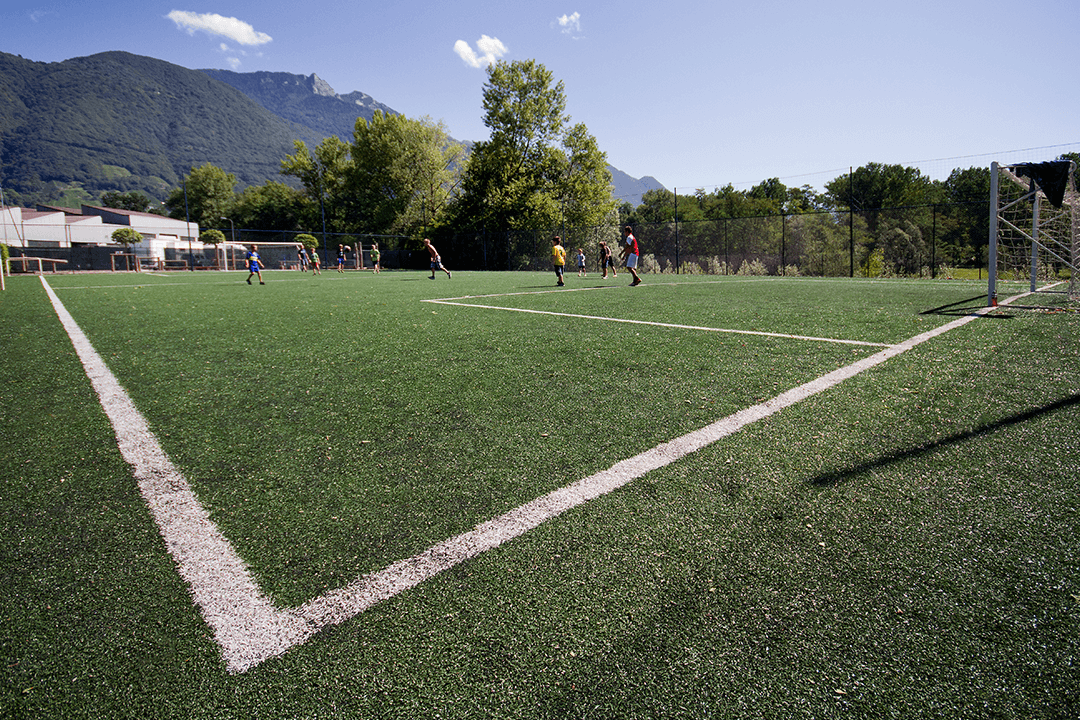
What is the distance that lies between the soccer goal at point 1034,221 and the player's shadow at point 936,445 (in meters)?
7.02

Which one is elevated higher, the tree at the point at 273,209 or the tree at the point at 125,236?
the tree at the point at 273,209

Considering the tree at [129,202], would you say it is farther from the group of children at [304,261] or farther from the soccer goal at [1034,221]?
the soccer goal at [1034,221]

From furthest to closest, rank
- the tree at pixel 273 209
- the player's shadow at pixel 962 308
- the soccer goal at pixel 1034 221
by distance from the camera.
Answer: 1. the tree at pixel 273 209
2. the soccer goal at pixel 1034 221
3. the player's shadow at pixel 962 308

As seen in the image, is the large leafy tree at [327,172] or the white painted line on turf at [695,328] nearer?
the white painted line on turf at [695,328]

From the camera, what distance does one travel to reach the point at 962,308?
9.06m

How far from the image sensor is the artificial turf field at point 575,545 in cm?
140

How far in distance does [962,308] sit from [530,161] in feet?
132

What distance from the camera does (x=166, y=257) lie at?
4612 cm

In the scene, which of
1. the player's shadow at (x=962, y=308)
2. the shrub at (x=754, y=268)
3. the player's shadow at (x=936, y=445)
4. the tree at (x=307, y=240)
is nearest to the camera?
the player's shadow at (x=936, y=445)

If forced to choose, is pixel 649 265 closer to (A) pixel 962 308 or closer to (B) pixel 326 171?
(A) pixel 962 308

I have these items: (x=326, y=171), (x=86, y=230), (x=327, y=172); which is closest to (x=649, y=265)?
(x=327, y=172)

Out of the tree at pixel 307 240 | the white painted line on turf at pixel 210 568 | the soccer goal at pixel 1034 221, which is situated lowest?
the white painted line on turf at pixel 210 568

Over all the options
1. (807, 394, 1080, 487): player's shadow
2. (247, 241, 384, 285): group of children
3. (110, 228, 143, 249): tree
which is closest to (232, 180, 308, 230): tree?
(110, 228, 143, 249): tree

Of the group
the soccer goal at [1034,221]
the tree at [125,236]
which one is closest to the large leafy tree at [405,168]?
the tree at [125,236]
